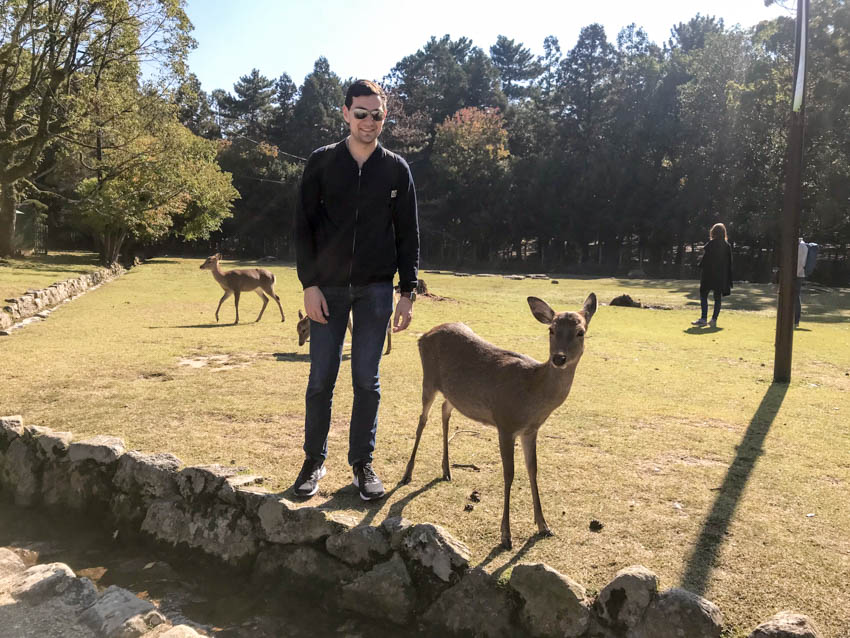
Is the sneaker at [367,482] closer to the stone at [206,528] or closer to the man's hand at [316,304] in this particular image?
the stone at [206,528]

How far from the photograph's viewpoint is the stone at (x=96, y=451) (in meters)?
4.41

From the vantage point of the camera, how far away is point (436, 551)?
3.21 m

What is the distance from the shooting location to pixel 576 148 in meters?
46.5

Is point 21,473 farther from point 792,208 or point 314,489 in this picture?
point 792,208

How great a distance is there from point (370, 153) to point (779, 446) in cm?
403

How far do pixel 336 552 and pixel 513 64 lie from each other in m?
65.6

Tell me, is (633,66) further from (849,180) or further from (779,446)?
(779,446)

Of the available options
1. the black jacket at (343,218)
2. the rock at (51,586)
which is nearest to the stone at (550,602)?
the black jacket at (343,218)

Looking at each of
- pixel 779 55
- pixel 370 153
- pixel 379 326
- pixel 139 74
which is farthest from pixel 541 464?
pixel 779 55

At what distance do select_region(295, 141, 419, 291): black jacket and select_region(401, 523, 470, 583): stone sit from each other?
1545 mm

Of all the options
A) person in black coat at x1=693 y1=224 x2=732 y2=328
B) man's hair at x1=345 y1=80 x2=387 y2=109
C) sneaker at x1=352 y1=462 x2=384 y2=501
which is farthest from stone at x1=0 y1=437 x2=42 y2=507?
person in black coat at x1=693 y1=224 x2=732 y2=328

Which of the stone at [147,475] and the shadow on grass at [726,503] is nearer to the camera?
the shadow on grass at [726,503]

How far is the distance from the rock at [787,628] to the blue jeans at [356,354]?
2.32 m

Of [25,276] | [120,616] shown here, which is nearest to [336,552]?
[120,616]
